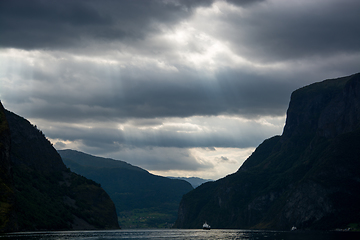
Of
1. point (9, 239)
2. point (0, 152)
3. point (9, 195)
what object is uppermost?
point (0, 152)

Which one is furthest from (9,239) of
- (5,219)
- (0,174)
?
(0,174)

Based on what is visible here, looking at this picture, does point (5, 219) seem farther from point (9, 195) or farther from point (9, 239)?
point (9, 239)

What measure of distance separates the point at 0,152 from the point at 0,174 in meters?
11.8

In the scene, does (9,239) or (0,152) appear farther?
(0,152)

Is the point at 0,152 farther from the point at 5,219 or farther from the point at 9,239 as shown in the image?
the point at 9,239

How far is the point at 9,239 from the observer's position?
Result: 474 ft

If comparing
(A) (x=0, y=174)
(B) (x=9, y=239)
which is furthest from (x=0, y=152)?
(B) (x=9, y=239)

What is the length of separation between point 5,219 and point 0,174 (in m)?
23.3

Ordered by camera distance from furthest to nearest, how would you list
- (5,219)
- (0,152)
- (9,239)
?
(0,152) → (5,219) → (9,239)

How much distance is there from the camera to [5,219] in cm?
18562

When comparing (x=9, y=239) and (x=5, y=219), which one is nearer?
(x=9, y=239)

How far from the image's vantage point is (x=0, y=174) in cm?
19525

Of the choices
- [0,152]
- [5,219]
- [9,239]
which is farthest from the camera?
[0,152]

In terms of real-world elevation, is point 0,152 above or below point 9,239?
above
